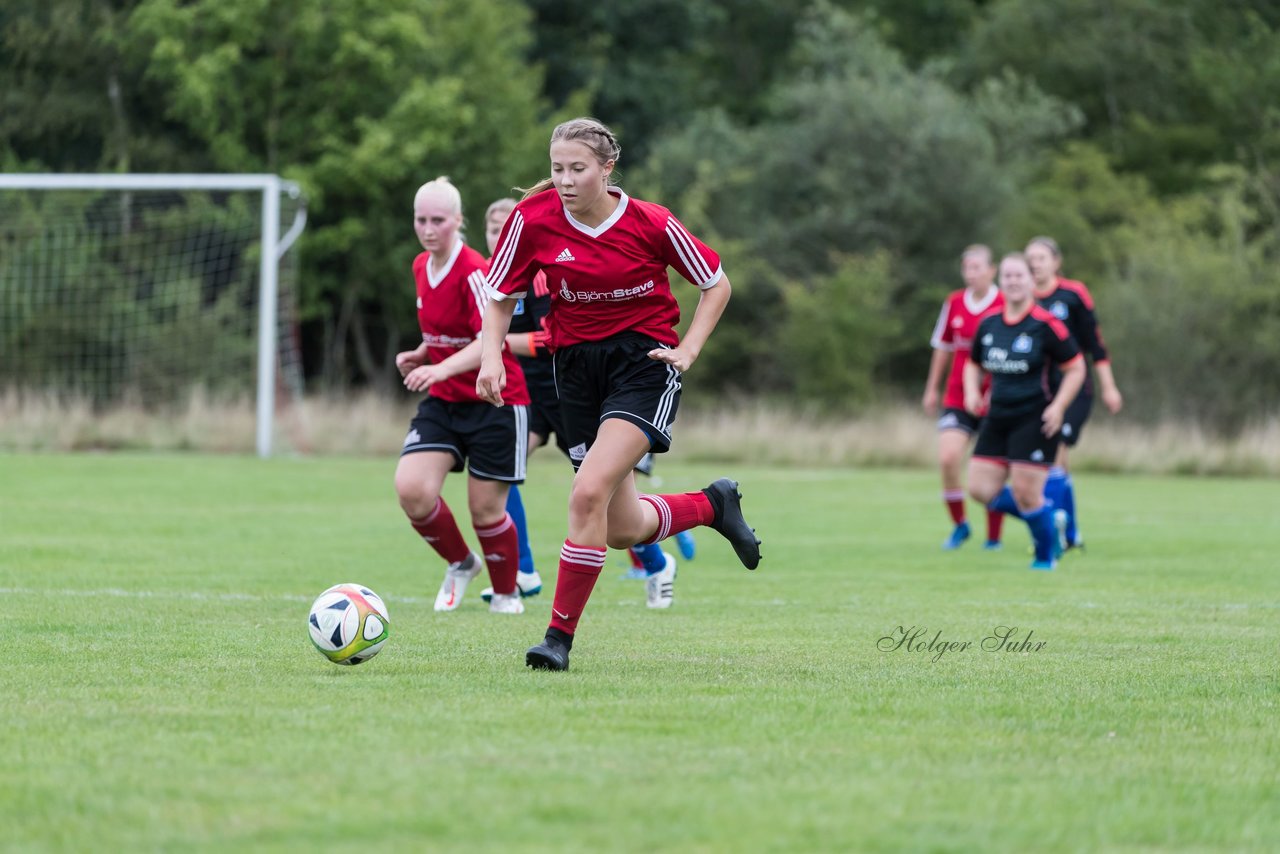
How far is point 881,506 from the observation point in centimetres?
1755

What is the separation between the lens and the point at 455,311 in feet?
26.6

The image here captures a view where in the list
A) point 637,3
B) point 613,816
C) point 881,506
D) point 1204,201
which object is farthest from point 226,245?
point 613,816

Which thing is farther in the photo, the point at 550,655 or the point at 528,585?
the point at 528,585

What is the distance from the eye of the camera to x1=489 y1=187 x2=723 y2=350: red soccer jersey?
6188 mm

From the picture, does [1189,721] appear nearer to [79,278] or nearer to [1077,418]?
[1077,418]

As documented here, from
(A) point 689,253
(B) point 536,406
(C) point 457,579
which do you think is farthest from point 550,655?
(B) point 536,406

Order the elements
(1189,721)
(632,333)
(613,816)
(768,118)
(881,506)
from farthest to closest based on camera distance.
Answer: (768,118) < (881,506) < (632,333) < (1189,721) < (613,816)

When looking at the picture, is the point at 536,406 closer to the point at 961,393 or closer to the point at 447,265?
the point at 447,265

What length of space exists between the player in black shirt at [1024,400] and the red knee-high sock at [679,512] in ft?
16.1

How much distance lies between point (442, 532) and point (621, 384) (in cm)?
227

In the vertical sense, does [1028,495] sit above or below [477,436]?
below

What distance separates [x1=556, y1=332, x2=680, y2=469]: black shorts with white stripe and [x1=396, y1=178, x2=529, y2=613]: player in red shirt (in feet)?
5.10

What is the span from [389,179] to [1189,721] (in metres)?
30.0

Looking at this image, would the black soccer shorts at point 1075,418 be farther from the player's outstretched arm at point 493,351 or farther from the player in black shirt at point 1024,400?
the player's outstretched arm at point 493,351
